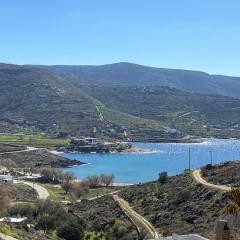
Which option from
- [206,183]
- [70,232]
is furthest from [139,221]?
[206,183]

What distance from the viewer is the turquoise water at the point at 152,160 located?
111812mm

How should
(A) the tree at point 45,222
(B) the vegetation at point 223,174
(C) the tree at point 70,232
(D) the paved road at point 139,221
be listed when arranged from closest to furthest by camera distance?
(D) the paved road at point 139,221
(C) the tree at point 70,232
(A) the tree at point 45,222
(B) the vegetation at point 223,174

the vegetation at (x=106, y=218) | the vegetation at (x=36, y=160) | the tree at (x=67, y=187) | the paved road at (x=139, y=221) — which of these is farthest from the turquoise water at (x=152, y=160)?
the paved road at (x=139, y=221)

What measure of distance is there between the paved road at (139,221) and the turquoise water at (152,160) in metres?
50.3

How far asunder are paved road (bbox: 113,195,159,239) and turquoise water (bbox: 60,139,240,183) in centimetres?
5029

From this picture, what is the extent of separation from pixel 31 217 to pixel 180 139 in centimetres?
14835

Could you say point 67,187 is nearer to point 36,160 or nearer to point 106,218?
point 106,218

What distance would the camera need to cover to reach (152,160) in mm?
137875

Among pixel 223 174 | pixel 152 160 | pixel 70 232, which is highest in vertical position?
pixel 223 174

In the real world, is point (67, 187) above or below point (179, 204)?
below

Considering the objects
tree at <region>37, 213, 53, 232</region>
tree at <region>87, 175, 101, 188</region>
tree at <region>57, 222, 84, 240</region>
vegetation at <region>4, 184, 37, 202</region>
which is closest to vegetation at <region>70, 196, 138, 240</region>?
tree at <region>57, 222, 84, 240</region>

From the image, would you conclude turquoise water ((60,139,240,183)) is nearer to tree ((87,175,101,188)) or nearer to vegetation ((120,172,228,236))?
tree ((87,175,101,188))

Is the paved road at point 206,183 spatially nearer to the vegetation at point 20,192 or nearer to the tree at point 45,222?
the tree at point 45,222

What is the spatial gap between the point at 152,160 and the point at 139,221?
9897 centimetres
